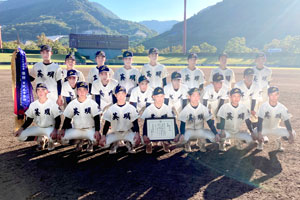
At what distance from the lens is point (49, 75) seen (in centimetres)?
645

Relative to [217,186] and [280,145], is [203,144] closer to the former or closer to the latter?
→ [217,186]

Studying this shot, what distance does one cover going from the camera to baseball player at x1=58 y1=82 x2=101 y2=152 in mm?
5410

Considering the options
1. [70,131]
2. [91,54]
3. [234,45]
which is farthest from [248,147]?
[234,45]

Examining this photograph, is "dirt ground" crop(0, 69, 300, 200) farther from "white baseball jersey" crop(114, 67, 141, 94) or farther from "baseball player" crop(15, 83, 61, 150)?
"white baseball jersey" crop(114, 67, 141, 94)

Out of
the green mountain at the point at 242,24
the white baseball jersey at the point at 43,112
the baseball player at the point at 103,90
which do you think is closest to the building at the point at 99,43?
the baseball player at the point at 103,90

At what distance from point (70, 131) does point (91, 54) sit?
5816cm

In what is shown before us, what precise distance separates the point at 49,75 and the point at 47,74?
0.20 feet

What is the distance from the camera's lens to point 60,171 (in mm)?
4504

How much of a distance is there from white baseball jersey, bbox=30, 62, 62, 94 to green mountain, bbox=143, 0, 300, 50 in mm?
118500

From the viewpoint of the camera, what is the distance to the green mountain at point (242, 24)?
123 m

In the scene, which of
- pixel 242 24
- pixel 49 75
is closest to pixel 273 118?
pixel 49 75

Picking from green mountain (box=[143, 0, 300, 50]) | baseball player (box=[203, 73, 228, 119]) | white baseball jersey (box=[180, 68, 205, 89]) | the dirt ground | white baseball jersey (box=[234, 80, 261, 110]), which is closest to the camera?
the dirt ground

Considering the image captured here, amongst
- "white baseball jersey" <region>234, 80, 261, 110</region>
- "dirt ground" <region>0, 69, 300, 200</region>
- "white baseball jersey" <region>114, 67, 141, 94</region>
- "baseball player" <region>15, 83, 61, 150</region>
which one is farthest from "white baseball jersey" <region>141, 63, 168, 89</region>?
"baseball player" <region>15, 83, 61, 150</region>

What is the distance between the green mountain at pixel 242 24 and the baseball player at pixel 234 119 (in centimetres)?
11772
